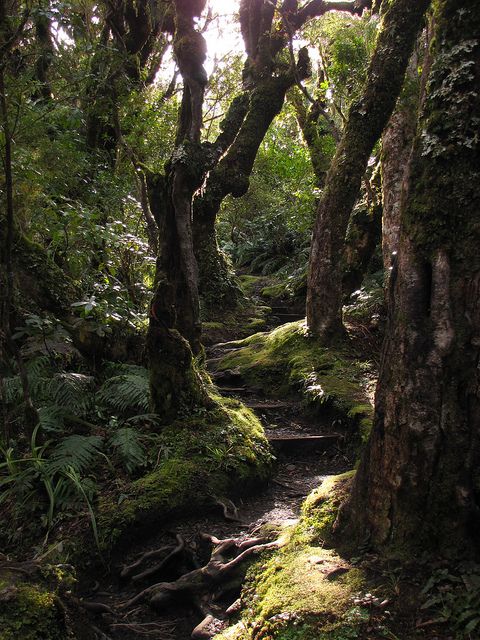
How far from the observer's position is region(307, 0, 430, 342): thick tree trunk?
7.16 m

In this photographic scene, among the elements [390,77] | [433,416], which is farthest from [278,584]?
[390,77]

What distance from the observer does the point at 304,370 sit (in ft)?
23.2

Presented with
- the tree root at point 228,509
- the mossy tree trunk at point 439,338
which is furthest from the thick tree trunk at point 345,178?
the mossy tree trunk at point 439,338

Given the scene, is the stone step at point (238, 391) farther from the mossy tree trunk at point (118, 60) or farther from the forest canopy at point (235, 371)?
the mossy tree trunk at point (118, 60)

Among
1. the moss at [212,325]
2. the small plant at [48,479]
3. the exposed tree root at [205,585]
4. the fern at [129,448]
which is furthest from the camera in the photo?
the moss at [212,325]

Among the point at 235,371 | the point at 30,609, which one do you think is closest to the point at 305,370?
the point at 235,371

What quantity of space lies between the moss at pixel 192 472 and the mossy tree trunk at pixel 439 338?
184 centimetres

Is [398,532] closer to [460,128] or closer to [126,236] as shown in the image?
[460,128]

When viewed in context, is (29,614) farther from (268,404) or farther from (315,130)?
(315,130)

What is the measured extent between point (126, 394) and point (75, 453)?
1063 mm

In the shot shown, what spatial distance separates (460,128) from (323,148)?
12197 millimetres

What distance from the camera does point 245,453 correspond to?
4750mm

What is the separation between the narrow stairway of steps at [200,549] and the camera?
10.0 feet

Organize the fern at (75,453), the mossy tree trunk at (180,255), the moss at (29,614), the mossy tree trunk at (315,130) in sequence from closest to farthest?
the moss at (29,614)
the fern at (75,453)
the mossy tree trunk at (180,255)
the mossy tree trunk at (315,130)
